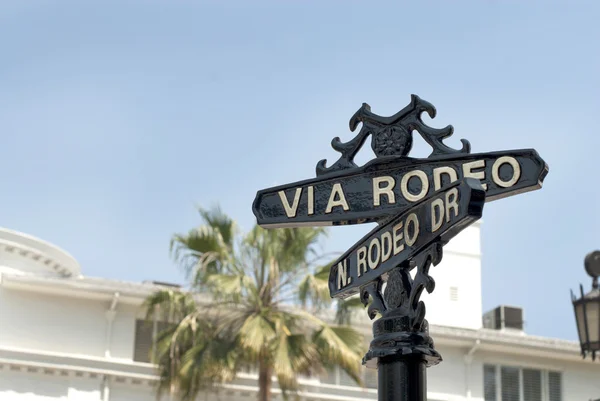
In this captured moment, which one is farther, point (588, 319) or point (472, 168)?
point (588, 319)

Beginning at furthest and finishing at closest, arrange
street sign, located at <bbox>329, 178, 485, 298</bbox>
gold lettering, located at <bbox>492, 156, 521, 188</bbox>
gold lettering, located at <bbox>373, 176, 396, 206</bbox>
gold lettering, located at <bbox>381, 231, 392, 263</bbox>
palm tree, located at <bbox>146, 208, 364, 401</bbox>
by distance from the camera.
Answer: palm tree, located at <bbox>146, 208, 364, 401</bbox> → gold lettering, located at <bbox>373, 176, 396, 206</bbox> → gold lettering, located at <bbox>381, 231, 392, 263</bbox> → gold lettering, located at <bbox>492, 156, 521, 188</bbox> → street sign, located at <bbox>329, 178, 485, 298</bbox>

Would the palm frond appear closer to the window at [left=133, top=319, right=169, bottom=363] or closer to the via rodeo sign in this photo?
the window at [left=133, top=319, right=169, bottom=363]

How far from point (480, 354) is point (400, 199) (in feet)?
87.0

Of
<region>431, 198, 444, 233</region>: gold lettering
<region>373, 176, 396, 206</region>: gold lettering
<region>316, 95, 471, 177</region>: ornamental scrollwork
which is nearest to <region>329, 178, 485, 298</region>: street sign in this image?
<region>431, 198, 444, 233</region>: gold lettering

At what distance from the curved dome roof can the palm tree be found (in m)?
3.36

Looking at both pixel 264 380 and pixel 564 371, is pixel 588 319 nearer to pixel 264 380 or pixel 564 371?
pixel 264 380

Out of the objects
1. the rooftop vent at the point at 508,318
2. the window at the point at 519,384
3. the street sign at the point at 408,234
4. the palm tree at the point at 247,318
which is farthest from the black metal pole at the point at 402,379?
the rooftop vent at the point at 508,318

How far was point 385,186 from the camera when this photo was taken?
205 inches

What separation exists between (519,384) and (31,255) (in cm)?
1329

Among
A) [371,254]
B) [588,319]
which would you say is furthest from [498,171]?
[588,319]

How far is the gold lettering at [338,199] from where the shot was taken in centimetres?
533

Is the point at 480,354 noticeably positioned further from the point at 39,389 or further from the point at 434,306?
the point at 39,389

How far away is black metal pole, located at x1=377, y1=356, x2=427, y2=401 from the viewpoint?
4.70m

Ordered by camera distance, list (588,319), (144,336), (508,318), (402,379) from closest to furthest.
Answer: (402,379)
(588,319)
(144,336)
(508,318)
